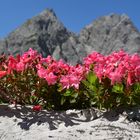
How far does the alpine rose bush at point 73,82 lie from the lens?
463cm

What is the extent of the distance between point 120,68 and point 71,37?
7318 centimetres

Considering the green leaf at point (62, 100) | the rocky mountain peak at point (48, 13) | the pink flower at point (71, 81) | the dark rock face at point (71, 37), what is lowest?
the green leaf at point (62, 100)

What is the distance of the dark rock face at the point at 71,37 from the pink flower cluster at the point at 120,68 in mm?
64595

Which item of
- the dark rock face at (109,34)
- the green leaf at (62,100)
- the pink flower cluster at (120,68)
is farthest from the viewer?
the dark rock face at (109,34)

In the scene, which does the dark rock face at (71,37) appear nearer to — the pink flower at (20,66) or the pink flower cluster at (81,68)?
the pink flower cluster at (81,68)

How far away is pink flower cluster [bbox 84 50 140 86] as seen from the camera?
464cm

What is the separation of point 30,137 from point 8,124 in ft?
1.51

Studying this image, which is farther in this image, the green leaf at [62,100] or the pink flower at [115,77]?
the green leaf at [62,100]

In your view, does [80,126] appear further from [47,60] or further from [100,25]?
[100,25]

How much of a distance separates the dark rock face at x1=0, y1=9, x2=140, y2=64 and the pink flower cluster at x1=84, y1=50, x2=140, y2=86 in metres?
64.6

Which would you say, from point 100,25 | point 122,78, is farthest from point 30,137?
point 100,25

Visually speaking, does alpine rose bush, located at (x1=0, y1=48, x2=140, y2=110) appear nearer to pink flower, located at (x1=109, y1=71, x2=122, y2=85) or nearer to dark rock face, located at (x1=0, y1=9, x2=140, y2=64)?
pink flower, located at (x1=109, y1=71, x2=122, y2=85)

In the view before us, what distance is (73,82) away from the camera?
482 cm

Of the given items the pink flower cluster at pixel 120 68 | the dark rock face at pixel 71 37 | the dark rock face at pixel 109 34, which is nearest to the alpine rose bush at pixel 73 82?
the pink flower cluster at pixel 120 68
